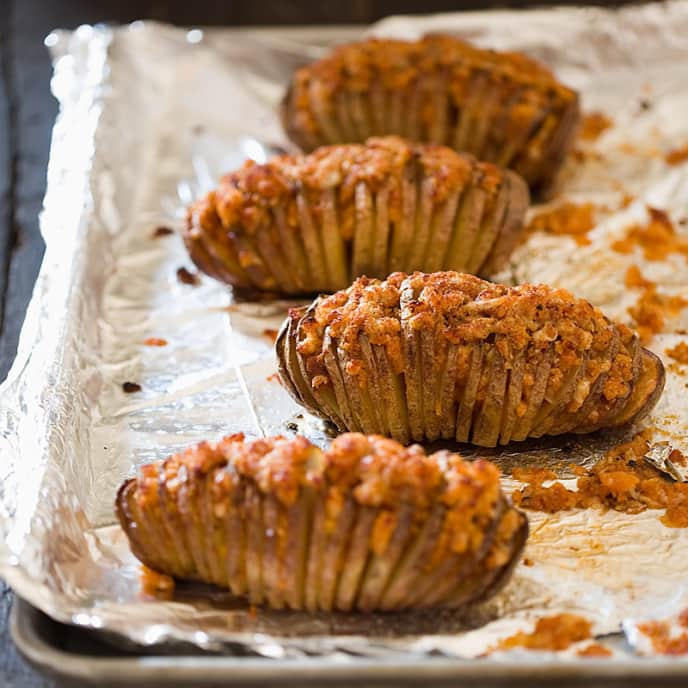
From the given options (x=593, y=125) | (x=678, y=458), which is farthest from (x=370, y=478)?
(x=593, y=125)

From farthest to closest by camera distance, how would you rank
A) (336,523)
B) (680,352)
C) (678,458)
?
(680,352), (678,458), (336,523)

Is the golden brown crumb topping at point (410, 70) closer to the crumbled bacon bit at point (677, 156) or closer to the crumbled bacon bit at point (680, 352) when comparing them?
the crumbled bacon bit at point (677, 156)

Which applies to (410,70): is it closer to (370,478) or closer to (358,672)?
(370,478)

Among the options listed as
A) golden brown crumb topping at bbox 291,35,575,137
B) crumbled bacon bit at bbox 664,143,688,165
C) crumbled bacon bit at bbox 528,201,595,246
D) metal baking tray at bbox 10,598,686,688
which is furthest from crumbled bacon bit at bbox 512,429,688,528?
crumbled bacon bit at bbox 664,143,688,165

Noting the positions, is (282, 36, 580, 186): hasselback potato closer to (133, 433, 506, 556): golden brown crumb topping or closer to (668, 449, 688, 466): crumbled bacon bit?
(668, 449, 688, 466): crumbled bacon bit

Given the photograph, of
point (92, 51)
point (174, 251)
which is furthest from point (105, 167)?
point (92, 51)

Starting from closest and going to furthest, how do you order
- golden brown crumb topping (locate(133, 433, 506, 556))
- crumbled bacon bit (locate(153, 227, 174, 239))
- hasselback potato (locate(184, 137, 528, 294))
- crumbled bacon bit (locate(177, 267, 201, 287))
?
golden brown crumb topping (locate(133, 433, 506, 556)) → hasselback potato (locate(184, 137, 528, 294)) → crumbled bacon bit (locate(177, 267, 201, 287)) → crumbled bacon bit (locate(153, 227, 174, 239))

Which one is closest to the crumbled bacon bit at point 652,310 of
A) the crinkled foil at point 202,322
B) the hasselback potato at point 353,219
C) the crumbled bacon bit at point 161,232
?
the crinkled foil at point 202,322
